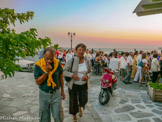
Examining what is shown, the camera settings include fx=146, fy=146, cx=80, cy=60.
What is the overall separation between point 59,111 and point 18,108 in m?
2.54

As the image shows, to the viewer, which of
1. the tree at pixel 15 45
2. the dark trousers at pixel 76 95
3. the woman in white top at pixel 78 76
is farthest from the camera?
the dark trousers at pixel 76 95

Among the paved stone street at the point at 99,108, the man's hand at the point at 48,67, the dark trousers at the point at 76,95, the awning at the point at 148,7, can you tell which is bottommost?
the paved stone street at the point at 99,108

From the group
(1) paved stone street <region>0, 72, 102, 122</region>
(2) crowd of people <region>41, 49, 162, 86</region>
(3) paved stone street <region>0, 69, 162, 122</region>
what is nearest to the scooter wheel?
(3) paved stone street <region>0, 69, 162, 122</region>

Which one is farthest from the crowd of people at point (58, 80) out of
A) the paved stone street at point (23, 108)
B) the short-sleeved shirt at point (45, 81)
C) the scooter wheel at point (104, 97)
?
the scooter wheel at point (104, 97)

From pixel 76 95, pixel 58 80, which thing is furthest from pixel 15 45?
pixel 76 95

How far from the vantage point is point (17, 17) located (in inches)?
139

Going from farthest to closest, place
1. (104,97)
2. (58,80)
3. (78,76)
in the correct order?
(104,97), (78,76), (58,80)

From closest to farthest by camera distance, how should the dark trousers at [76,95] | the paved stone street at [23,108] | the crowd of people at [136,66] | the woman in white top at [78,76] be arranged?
1. the woman in white top at [78,76]
2. the dark trousers at [76,95]
3. the paved stone street at [23,108]
4. the crowd of people at [136,66]

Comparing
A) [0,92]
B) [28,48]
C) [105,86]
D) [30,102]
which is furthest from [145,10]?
[0,92]

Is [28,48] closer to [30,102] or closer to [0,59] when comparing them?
[0,59]

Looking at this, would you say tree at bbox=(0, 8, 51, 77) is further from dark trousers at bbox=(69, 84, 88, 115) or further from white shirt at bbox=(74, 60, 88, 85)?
dark trousers at bbox=(69, 84, 88, 115)

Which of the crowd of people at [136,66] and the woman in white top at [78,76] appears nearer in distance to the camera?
the woman in white top at [78,76]

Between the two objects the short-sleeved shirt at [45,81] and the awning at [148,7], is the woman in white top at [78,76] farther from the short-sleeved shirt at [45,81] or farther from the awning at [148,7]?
the awning at [148,7]

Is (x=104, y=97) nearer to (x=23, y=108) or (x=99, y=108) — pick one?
(x=99, y=108)
